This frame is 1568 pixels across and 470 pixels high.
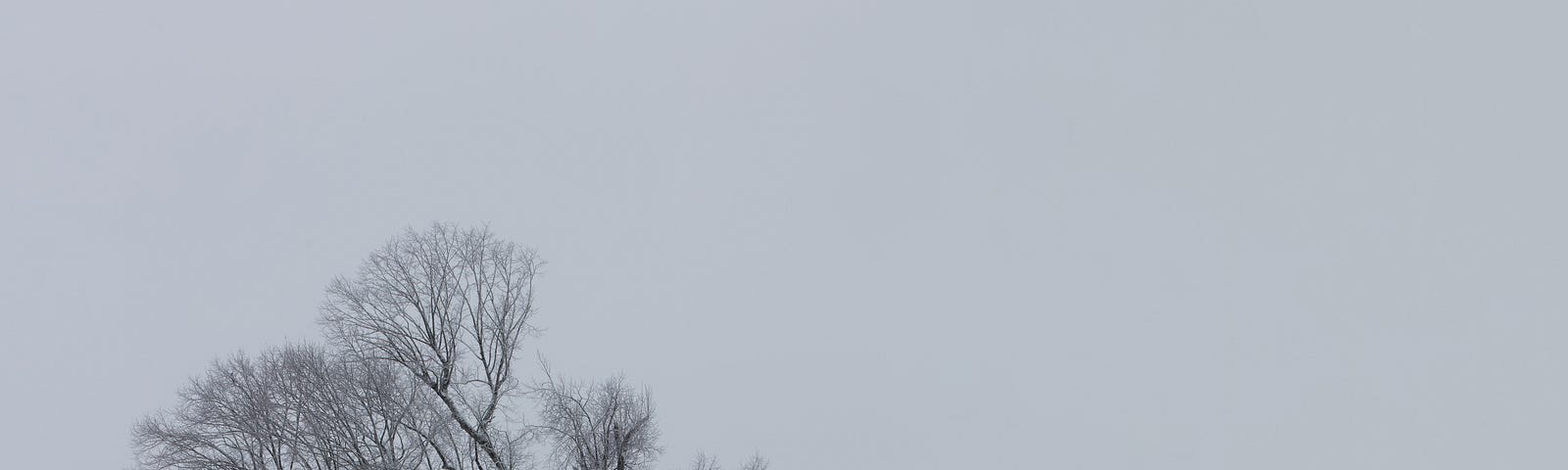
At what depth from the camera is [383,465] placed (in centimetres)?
2547

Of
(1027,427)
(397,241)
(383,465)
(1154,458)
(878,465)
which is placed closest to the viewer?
(383,465)

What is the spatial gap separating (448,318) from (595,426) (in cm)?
417

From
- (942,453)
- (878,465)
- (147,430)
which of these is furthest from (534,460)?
(942,453)

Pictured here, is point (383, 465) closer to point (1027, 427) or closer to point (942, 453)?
point (942, 453)

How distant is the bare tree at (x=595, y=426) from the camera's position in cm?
2705

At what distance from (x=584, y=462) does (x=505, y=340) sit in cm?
361

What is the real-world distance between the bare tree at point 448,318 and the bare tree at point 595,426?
0.84 meters

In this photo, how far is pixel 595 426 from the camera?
2714 cm

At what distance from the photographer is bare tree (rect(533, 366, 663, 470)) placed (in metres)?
27.0

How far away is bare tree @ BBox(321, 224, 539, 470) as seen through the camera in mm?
27641

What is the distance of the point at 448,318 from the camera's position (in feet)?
94.0

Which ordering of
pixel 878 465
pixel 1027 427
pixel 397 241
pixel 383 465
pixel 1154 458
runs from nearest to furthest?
pixel 383 465 < pixel 397 241 < pixel 878 465 < pixel 1154 458 < pixel 1027 427

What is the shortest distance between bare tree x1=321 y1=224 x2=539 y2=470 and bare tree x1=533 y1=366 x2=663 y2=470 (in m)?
0.84

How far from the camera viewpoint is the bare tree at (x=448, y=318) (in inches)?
1088
